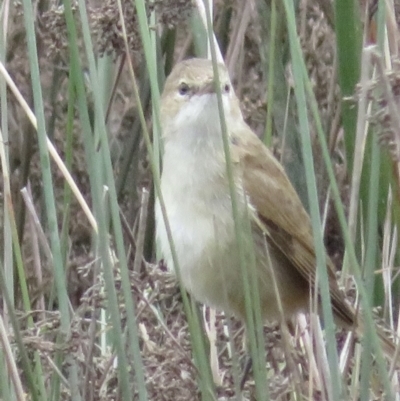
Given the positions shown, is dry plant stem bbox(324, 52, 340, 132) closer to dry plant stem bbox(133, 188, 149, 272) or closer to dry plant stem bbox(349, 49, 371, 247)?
dry plant stem bbox(133, 188, 149, 272)


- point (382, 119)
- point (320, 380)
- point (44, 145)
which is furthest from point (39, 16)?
point (382, 119)

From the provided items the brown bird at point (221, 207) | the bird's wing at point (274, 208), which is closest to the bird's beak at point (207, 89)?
the brown bird at point (221, 207)

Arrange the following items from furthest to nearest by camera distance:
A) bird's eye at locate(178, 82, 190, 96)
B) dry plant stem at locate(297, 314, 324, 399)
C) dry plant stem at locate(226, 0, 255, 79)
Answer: dry plant stem at locate(226, 0, 255, 79)
bird's eye at locate(178, 82, 190, 96)
dry plant stem at locate(297, 314, 324, 399)

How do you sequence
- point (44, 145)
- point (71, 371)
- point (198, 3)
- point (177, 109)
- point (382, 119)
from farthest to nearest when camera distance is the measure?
point (177, 109) < point (198, 3) < point (71, 371) < point (44, 145) < point (382, 119)

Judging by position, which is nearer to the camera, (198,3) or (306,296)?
(198,3)

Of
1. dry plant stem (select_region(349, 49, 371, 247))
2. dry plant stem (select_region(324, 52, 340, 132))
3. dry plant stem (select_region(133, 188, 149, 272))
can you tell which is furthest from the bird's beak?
dry plant stem (select_region(349, 49, 371, 247))

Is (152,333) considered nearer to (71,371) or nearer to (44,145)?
(71,371)

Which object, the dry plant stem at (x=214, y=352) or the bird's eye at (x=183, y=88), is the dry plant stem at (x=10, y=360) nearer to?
the dry plant stem at (x=214, y=352)

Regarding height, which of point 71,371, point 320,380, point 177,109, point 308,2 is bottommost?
point 320,380
